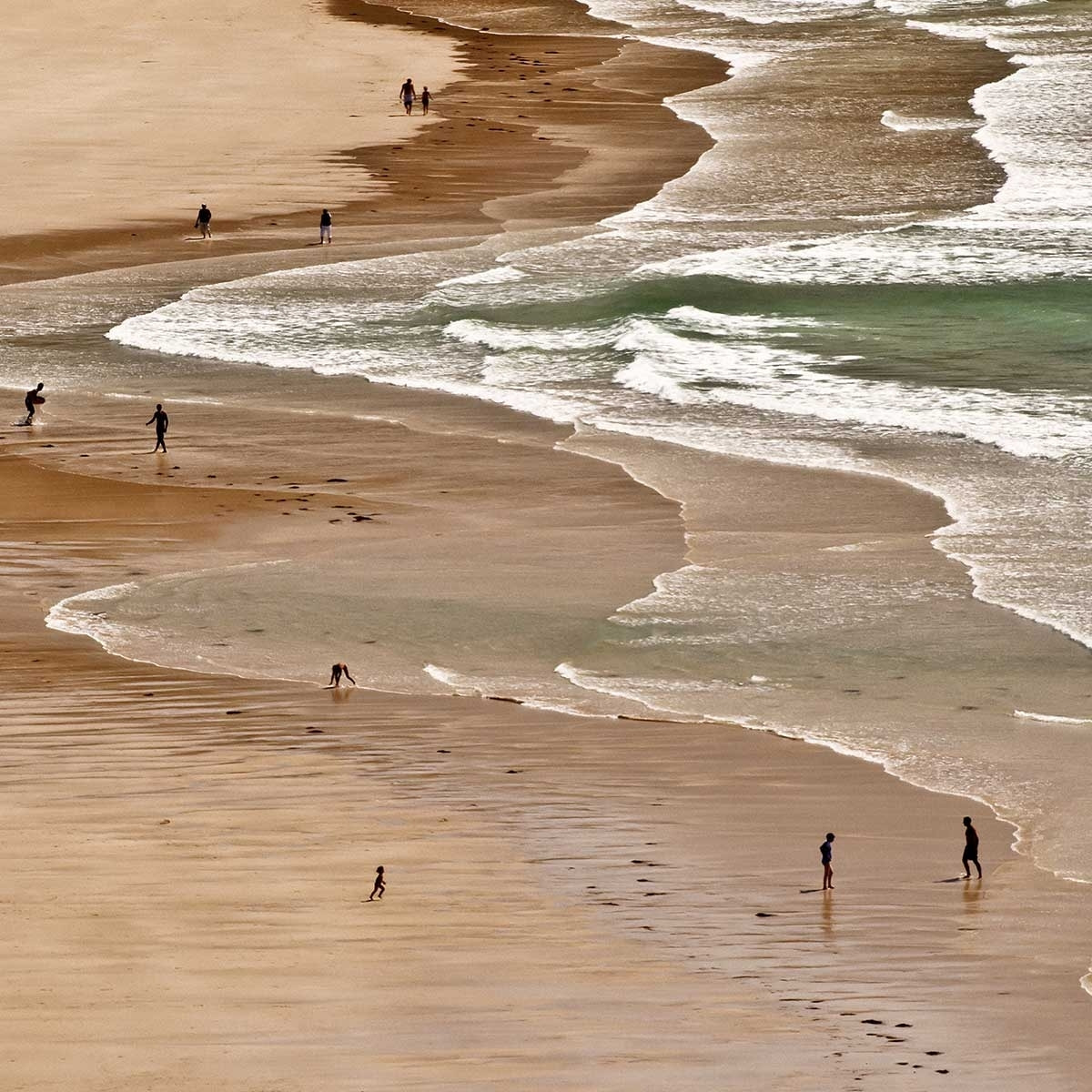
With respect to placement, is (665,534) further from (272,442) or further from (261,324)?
(261,324)

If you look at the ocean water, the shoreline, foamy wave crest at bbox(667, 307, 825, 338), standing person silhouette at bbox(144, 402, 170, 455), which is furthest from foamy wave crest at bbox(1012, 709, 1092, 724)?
the shoreline

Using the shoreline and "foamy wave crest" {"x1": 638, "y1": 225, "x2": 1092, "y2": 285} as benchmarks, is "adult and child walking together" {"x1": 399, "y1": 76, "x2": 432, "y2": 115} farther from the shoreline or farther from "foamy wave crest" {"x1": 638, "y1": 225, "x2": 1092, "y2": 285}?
"foamy wave crest" {"x1": 638, "y1": 225, "x2": 1092, "y2": 285}

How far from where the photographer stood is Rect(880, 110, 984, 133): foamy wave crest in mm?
42875

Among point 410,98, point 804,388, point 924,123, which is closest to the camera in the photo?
point 804,388

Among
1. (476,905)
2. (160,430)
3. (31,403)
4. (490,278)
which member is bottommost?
(476,905)

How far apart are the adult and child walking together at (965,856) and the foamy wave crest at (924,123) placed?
109 feet

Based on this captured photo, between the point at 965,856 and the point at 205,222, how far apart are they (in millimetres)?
24956

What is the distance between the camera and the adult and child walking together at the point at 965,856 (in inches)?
444

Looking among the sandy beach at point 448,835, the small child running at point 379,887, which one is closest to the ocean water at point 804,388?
the sandy beach at point 448,835

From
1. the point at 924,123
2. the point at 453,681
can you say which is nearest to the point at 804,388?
the point at 453,681

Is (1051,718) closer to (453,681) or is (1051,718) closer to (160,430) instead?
(453,681)

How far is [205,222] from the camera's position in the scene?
3397cm

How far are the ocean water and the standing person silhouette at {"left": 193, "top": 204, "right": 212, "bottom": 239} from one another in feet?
9.98

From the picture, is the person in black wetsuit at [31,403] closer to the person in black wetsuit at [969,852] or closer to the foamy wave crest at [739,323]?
the foamy wave crest at [739,323]
